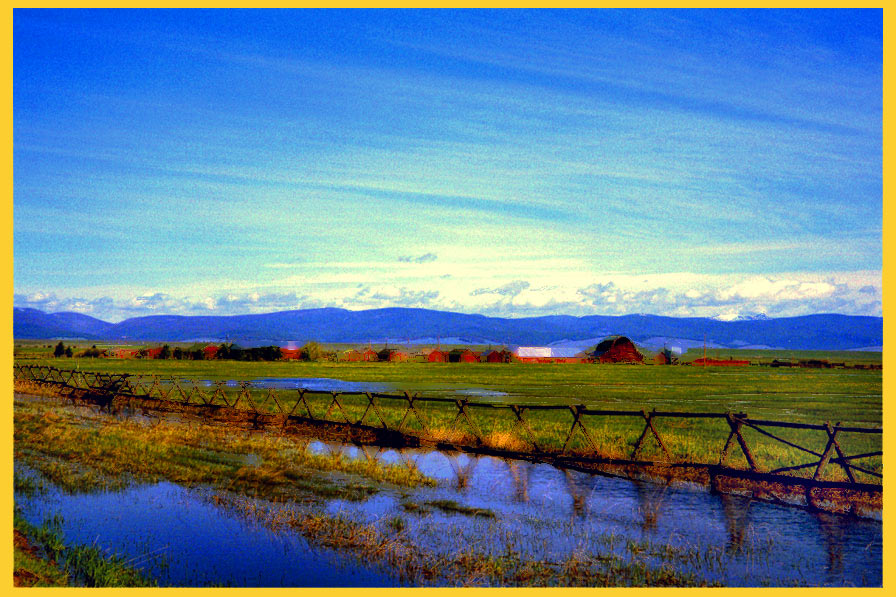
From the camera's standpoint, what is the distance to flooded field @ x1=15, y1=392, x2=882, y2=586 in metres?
12.6

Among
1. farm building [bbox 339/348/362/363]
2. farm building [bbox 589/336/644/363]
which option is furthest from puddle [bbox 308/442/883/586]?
farm building [bbox 339/348/362/363]

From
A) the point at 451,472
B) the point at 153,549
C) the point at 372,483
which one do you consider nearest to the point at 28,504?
the point at 153,549

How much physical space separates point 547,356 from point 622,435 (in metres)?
109

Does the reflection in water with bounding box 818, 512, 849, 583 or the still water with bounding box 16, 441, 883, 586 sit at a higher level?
the reflection in water with bounding box 818, 512, 849, 583

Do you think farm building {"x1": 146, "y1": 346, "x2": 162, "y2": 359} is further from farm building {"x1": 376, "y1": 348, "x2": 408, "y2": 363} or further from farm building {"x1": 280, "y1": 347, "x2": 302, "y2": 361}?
farm building {"x1": 376, "y1": 348, "x2": 408, "y2": 363}

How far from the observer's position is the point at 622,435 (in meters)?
28.9

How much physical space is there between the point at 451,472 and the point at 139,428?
17086mm

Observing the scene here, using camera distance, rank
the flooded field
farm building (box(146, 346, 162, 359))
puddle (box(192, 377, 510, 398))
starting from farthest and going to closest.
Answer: farm building (box(146, 346, 162, 359)) < puddle (box(192, 377, 510, 398)) < the flooded field

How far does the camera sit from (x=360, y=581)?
40.4ft

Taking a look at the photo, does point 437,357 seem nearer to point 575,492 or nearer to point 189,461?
point 189,461

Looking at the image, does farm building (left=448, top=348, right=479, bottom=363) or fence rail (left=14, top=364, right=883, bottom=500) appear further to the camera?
farm building (left=448, top=348, right=479, bottom=363)

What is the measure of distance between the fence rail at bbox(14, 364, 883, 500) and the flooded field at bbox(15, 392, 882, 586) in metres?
1.73

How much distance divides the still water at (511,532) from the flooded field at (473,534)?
0.04 m

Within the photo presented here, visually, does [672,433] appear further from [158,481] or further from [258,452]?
[158,481]
